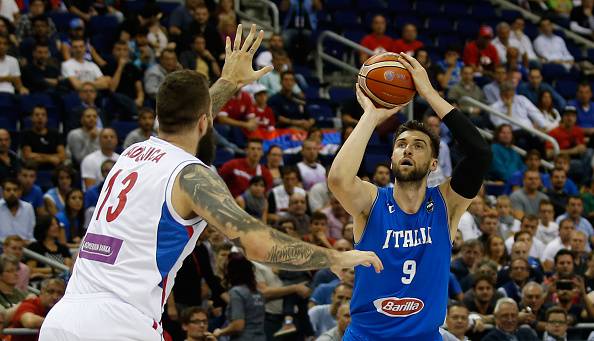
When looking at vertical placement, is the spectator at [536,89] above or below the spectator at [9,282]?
above

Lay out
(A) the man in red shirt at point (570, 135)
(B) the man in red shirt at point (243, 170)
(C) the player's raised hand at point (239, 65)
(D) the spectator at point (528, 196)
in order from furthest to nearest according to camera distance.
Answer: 1. (A) the man in red shirt at point (570, 135)
2. (D) the spectator at point (528, 196)
3. (B) the man in red shirt at point (243, 170)
4. (C) the player's raised hand at point (239, 65)

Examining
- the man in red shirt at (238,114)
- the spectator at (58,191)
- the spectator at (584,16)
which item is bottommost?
the spectator at (58,191)

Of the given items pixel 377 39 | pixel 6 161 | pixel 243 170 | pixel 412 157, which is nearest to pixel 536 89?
pixel 377 39

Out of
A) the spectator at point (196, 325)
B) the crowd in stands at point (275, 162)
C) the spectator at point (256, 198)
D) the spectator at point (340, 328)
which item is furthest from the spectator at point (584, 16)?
the spectator at point (196, 325)

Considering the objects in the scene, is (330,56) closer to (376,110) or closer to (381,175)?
(381,175)

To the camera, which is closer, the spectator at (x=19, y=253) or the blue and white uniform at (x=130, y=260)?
the blue and white uniform at (x=130, y=260)

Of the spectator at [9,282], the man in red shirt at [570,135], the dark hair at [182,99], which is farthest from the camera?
the man in red shirt at [570,135]

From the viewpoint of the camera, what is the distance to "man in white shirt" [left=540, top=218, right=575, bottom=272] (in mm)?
13961

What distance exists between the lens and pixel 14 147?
1377 cm

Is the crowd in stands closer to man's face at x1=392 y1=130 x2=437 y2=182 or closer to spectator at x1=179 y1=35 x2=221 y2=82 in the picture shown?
spectator at x1=179 y1=35 x2=221 y2=82

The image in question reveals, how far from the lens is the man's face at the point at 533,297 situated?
1170cm

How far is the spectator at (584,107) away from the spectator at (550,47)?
1.82 meters

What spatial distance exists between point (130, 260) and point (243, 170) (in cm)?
925

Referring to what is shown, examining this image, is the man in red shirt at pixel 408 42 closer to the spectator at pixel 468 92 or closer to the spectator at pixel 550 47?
the spectator at pixel 468 92
